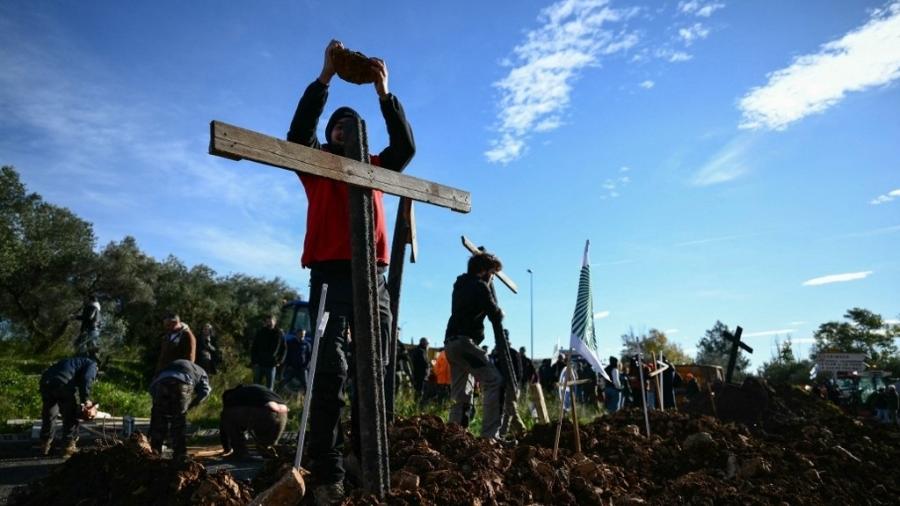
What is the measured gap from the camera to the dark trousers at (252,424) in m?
6.00

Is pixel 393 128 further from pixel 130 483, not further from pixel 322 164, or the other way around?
pixel 130 483

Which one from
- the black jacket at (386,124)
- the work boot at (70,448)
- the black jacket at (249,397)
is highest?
the black jacket at (386,124)

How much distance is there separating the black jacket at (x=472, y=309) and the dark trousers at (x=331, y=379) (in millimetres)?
3004

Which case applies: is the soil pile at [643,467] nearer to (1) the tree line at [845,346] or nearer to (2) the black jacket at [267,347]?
(2) the black jacket at [267,347]

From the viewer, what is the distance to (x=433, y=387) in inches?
610

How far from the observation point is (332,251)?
3287 mm

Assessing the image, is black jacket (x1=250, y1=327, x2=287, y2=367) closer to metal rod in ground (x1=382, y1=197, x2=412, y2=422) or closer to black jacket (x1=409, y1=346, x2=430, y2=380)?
black jacket (x1=409, y1=346, x2=430, y2=380)

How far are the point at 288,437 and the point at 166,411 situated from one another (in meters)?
2.27

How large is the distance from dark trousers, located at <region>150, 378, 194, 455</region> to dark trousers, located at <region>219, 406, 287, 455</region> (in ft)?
1.47

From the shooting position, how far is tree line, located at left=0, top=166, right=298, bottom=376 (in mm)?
26562

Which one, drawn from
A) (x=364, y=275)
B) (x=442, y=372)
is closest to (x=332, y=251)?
(x=364, y=275)

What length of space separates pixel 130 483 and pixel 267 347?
389 inches

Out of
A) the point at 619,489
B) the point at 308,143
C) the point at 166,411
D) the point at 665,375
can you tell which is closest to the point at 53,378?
the point at 166,411

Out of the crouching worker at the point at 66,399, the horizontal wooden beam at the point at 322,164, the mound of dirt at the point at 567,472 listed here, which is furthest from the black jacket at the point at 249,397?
the horizontal wooden beam at the point at 322,164
